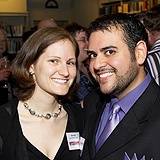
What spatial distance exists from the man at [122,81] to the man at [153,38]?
2.02 feet

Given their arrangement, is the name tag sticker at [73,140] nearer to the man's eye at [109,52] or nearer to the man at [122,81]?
the man at [122,81]

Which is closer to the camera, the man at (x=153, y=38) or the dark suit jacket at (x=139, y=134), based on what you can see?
the dark suit jacket at (x=139, y=134)

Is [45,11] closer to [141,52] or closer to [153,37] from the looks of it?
[153,37]

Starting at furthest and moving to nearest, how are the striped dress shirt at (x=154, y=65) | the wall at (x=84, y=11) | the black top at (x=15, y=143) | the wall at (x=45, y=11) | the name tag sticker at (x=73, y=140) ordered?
the wall at (x=45, y=11)
the wall at (x=84, y=11)
the striped dress shirt at (x=154, y=65)
the name tag sticker at (x=73, y=140)
the black top at (x=15, y=143)

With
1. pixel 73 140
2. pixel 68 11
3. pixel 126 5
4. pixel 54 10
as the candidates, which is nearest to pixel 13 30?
pixel 54 10

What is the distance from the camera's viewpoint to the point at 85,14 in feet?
34.3

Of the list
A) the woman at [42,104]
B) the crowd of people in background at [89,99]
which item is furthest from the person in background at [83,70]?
the woman at [42,104]

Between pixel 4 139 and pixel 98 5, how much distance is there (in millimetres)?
8288

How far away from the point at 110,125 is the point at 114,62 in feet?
1.11

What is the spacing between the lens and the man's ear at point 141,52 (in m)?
1.85

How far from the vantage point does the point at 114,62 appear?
5.93 feet

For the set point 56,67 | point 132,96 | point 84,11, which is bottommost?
point 132,96

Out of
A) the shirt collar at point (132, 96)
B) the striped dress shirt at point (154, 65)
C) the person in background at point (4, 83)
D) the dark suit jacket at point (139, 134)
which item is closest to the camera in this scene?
the dark suit jacket at point (139, 134)

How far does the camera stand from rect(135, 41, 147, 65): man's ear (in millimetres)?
1847
